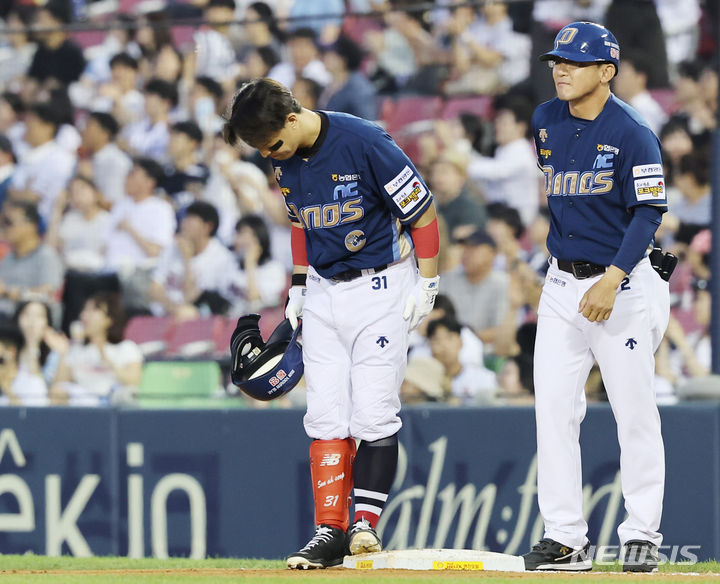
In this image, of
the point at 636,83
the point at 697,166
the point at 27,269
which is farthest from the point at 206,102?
the point at 697,166

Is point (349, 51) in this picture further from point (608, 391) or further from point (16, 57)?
point (608, 391)

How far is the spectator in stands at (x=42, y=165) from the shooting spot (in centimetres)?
1020

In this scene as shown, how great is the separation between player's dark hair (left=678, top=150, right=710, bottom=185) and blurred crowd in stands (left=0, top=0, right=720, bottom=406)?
11 mm

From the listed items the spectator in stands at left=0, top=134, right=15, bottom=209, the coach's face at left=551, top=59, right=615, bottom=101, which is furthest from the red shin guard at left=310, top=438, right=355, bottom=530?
the spectator in stands at left=0, top=134, right=15, bottom=209

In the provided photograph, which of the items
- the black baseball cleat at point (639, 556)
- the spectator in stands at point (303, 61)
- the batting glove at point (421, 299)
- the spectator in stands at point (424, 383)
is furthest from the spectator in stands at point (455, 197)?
the black baseball cleat at point (639, 556)

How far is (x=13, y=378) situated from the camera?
9023 millimetres

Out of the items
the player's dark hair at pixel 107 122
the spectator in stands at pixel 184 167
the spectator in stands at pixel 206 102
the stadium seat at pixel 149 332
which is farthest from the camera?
the player's dark hair at pixel 107 122

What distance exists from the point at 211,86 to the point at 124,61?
0.93 metres

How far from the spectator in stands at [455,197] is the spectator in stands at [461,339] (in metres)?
0.60

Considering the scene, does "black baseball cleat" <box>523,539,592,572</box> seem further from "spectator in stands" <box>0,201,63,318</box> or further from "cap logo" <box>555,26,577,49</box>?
"spectator in stands" <box>0,201,63,318</box>

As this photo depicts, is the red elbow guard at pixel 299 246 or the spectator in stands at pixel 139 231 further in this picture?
the spectator in stands at pixel 139 231

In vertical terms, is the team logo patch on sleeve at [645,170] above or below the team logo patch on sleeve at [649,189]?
above

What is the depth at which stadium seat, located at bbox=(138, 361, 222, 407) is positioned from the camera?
27.0ft

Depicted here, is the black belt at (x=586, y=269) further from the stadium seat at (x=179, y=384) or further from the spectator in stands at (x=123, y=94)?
the spectator in stands at (x=123, y=94)
